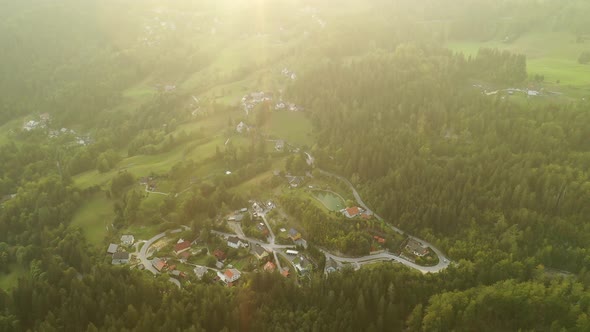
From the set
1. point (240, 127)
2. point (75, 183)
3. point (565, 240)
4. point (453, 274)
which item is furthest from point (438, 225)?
point (75, 183)

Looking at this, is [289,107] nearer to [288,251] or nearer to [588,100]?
[288,251]

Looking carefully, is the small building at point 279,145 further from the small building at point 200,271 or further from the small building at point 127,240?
the small building at point 200,271

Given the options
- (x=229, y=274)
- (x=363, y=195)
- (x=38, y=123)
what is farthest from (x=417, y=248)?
(x=38, y=123)

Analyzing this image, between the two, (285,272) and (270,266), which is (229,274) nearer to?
(270,266)

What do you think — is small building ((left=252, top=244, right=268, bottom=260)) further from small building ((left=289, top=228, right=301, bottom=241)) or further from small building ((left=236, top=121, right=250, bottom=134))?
small building ((left=236, top=121, right=250, bottom=134))

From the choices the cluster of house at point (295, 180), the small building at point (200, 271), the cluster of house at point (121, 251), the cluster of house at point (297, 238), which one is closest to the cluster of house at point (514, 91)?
the cluster of house at point (295, 180)

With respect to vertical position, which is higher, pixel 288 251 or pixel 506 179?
pixel 506 179
